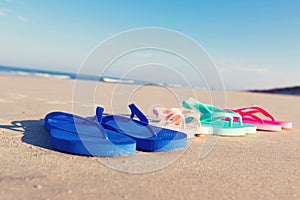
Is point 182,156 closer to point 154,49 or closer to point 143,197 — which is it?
point 143,197

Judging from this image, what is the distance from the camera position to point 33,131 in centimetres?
218

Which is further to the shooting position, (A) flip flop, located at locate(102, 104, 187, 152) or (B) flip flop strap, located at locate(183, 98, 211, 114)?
(B) flip flop strap, located at locate(183, 98, 211, 114)

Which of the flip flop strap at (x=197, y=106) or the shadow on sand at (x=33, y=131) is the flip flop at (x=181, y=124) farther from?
the shadow on sand at (x=33, y=131)

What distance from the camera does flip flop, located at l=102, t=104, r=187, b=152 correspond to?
1.81m

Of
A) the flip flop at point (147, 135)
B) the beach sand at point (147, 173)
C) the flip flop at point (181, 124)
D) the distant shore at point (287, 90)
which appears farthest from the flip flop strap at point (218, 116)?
the distant shore at point (287, 90)

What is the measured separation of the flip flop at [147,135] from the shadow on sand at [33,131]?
47cm

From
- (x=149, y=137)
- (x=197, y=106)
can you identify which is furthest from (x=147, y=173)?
(x=197, y=106)

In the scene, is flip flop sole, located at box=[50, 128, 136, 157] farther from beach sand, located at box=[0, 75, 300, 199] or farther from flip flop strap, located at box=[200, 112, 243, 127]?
flip flop strap, located at box=[200, 112, 243, 127]

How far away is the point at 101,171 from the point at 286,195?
86 centimetres

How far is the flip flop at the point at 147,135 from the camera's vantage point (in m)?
A: 1.81

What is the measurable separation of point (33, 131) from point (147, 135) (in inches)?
36.0

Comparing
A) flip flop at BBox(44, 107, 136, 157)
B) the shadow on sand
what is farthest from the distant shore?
flip flop at BBox(44, 107, 136, 157)

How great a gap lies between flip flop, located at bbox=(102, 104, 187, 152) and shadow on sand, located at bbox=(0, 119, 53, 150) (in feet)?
1.54

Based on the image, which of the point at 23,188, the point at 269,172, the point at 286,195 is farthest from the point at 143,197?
the point at 269,172
